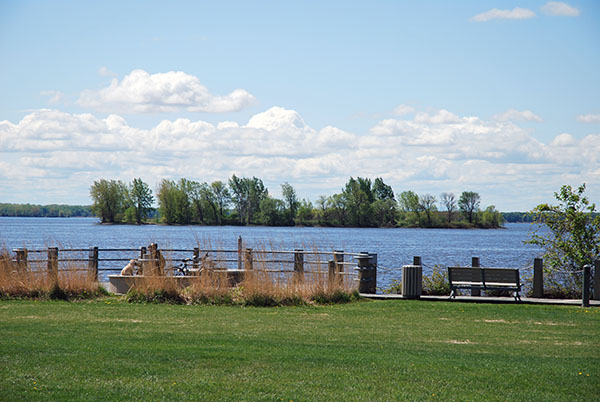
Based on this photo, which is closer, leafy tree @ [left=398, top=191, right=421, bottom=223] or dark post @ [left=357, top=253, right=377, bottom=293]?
dark post @ [left=357, top=253, right=377, bottom=293]

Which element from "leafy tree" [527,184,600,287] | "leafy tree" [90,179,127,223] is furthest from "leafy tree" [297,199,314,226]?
"leafy tree" [527,184,600,287]

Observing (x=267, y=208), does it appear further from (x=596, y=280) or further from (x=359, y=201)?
(x=596, y=280)

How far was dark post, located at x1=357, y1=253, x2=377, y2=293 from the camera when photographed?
731 inches

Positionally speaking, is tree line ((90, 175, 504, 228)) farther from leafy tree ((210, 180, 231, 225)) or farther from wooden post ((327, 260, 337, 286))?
wooden post ((327, 260, 337, 286))

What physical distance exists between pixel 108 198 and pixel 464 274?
392 ft

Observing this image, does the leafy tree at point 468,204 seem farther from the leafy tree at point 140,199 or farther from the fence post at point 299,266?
the fence post at point 299,266

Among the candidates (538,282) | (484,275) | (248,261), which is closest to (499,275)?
(484,275)

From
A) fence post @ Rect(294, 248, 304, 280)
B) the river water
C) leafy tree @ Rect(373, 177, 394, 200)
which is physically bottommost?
the river water

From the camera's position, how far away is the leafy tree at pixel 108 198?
417 feet

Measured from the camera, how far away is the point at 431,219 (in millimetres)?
147250

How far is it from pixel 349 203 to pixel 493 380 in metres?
131

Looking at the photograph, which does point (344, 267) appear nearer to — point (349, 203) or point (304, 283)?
point (304, 283)

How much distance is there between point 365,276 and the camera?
61.1ft

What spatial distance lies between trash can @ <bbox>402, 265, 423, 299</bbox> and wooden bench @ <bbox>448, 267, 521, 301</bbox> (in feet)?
2.95
